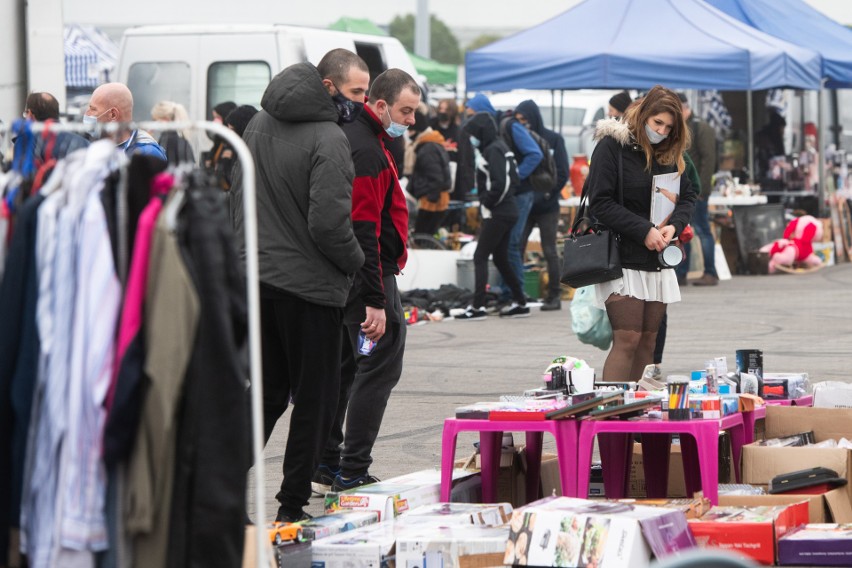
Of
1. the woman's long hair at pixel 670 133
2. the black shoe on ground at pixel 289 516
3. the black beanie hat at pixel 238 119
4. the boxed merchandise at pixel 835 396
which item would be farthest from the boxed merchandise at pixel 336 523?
the black beanie hat at pixel 238 119

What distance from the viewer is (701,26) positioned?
17031 millimetres

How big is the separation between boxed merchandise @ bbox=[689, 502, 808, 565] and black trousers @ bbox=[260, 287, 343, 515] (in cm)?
149

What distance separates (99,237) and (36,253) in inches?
7.6

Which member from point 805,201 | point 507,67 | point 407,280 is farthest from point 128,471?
point 805,201

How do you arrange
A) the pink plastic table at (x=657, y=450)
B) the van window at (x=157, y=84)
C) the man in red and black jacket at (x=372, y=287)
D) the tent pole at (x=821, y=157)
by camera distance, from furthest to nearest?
the tent pole at (x=821, y=157) → the van window at (x=157, y=84) → the man in red and black jacket at (x=372, y=287) → the pink plastic table at (x=657, y=450)

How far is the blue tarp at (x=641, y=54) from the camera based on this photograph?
16.2 meters

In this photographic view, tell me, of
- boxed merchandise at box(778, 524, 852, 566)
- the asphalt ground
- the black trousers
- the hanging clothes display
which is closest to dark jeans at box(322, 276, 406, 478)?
the asphalt ground

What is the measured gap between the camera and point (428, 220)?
16828mm

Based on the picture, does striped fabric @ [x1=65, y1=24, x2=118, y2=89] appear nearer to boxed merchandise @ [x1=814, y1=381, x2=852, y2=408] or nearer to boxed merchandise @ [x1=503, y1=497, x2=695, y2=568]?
boxed merchandise @ [x1=814, y1=381, x2=852, y2=408]

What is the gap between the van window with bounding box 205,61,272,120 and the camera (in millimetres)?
14820

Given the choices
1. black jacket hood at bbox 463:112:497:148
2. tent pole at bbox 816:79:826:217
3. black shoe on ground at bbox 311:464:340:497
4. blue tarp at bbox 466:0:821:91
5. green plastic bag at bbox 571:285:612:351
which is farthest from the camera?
tent pole at bbox 816:79:826:217

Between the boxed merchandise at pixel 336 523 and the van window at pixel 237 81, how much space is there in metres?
9.27

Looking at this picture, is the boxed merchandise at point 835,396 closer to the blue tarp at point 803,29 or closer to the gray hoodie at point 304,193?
the gray hoodie at point 304,193

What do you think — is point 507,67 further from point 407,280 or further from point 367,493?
point 367,493
